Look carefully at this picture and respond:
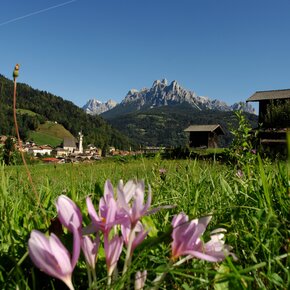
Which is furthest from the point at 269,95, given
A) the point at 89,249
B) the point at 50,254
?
the point at 50,254

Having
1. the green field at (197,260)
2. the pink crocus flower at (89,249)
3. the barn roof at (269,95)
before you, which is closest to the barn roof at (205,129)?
the barn roof at (269,95)

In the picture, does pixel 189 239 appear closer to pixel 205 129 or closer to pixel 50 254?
pixel 50 254

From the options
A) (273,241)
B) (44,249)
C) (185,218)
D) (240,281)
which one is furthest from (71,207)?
(273,241)

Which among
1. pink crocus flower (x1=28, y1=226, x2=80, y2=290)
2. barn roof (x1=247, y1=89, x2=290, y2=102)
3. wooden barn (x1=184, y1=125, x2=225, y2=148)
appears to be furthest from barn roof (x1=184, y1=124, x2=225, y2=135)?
pink crocus flower (x1=28, y1=226, x2=80, y2=290)

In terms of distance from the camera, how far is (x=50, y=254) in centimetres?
81

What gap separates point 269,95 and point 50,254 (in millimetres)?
55267

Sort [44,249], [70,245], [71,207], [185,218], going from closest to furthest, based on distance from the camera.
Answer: [44,249], [71,207], [185,218], [70,245]

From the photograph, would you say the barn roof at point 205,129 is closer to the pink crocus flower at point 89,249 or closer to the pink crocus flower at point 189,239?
the pink crocus flower at point 189,239

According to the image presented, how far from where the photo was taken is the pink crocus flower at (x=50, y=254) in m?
0.79

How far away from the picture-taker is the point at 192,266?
1.37 meters

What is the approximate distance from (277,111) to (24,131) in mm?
175363

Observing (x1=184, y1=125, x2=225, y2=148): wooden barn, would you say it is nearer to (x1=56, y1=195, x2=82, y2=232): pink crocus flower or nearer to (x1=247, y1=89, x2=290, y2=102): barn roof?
(x1=247, y1=89, x2=290, y2=102): barn roof

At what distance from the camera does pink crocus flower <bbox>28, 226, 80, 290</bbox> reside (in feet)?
2.59

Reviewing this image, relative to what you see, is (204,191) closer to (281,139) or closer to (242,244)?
(242,244)
